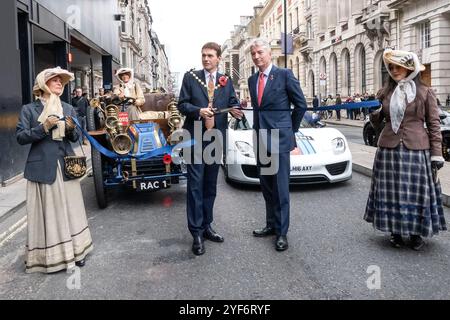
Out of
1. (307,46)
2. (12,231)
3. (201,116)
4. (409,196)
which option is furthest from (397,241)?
(307,46)

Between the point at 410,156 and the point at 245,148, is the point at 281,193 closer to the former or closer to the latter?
the point at 410,156

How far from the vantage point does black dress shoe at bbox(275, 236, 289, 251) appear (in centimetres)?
423

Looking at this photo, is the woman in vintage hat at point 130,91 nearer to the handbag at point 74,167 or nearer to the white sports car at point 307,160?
the white sports car at point 307,160

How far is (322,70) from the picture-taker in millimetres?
43406

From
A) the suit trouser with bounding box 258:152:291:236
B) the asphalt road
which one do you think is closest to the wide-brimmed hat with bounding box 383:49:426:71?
the suit trouser with bounding box 258:152:291:236

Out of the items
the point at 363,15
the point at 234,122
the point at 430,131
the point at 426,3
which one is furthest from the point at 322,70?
the point at 430,131

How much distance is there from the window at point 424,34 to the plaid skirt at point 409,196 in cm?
2457

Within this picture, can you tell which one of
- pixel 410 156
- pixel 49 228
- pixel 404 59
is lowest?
pixel 49 228

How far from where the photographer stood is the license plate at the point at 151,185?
6.22 m

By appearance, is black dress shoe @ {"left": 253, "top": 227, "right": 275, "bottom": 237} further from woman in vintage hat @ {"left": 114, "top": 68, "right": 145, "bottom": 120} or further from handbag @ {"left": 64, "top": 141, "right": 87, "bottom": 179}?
woman in vintage hat @ {"left": 114, "top": 68, "right": 145, "bottom": 120}

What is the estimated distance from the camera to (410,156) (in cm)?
410

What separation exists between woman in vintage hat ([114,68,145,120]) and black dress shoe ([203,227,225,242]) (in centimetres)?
313

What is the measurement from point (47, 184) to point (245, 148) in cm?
388
